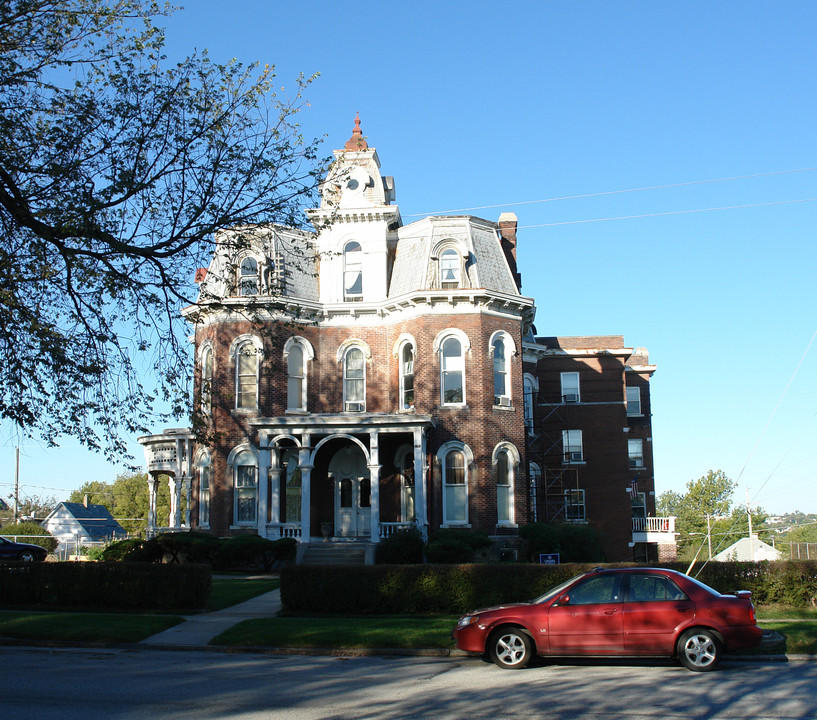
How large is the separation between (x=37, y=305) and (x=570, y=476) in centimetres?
2667

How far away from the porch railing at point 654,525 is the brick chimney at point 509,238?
11.9 m

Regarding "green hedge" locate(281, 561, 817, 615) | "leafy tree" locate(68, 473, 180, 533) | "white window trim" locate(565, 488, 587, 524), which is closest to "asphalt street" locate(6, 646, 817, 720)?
"green hedge" locate(281, 561, 817, 615)

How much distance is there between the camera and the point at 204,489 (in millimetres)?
30969

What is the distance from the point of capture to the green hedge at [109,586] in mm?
18016

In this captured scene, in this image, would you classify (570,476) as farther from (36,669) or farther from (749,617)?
(36,669)

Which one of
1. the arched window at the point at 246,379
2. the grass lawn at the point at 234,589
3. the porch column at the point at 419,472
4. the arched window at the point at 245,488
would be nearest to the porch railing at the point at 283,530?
the arched window at the point at 245,488

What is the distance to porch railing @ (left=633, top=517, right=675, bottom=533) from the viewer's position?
3678 cm

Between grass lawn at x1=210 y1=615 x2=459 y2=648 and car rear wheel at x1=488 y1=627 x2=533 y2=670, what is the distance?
4.95 ft

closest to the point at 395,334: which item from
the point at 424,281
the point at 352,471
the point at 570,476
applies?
the point at 424,281

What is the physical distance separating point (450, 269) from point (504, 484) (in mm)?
7737

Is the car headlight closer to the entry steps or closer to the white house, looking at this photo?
the entry steps

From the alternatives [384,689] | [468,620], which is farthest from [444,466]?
[384,689]

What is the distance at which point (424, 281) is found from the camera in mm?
29656

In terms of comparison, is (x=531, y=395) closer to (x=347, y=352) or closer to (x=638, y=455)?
(x=638, y=455)
